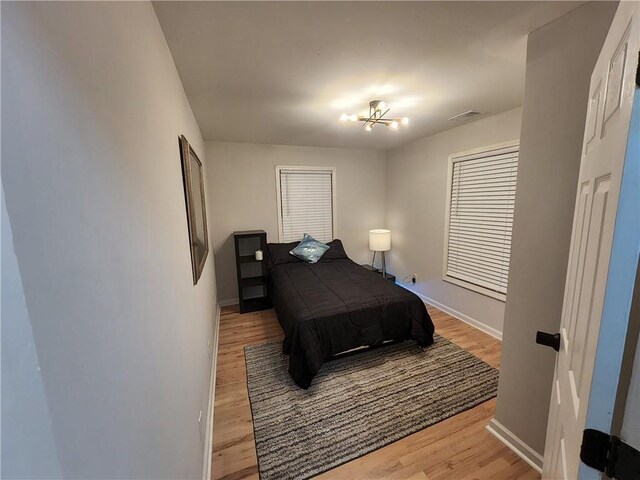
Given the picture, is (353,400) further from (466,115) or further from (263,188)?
(263,188)

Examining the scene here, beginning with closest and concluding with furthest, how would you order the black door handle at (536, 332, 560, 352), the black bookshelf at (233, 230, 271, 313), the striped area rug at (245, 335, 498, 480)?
the black door handle at (536, 332, 560, 352)
the striped area rug at (245, 335, 498, 480)
the black bookshelf at (233, 230, 271, 313)

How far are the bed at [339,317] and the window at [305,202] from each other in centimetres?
120

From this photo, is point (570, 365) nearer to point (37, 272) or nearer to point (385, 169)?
point (37, 272)

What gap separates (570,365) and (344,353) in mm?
1936

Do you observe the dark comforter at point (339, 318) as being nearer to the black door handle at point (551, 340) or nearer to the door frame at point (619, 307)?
the black door handle at point (551, 340)

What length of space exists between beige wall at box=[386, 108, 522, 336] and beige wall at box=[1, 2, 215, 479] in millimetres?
3083

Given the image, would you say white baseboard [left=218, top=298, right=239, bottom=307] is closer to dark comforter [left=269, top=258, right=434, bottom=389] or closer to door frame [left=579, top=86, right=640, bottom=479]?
dark comforter [left=269, top=258, right=434, bottom=389]

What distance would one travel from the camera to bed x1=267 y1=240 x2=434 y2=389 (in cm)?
221

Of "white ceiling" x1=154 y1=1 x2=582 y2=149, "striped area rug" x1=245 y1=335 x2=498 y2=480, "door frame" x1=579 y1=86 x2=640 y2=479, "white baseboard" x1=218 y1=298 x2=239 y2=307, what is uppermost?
"white ceiling" x1=154 y1=1 x2=582 y2=149

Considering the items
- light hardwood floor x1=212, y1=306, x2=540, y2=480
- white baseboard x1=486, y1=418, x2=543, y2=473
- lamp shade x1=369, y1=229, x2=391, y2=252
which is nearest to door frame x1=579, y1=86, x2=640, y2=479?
light hardwood floor x1=212, y1=306, x2=540, y2=480

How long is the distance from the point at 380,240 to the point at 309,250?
1.18 m

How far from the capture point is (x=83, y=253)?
1.56ft

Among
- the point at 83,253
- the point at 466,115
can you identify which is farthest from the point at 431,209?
the point at 83,253

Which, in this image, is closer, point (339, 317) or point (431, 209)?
point (339, 317)
